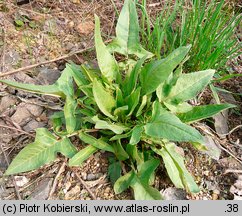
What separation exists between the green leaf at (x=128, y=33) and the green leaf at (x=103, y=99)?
0.25 meters

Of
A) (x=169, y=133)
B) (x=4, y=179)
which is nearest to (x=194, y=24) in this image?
(x=169, y=133)

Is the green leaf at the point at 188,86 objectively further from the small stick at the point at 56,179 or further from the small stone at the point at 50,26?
the small stone at the point at 50,26

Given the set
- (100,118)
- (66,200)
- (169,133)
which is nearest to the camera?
(169,133)

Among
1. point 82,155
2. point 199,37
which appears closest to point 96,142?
point 82,155

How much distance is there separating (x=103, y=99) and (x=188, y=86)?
1.02 feet

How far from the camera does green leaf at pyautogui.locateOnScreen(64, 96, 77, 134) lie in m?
1.30

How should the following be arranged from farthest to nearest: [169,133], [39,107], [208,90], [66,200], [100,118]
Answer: [208,90] → [39,107] → [100,118] → [66,200] → [169,133]

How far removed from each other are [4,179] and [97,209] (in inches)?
13.2

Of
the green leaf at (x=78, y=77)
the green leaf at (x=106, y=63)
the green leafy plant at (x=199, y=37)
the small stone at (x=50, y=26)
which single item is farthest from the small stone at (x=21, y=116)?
the green leafy plant at (x=199, y=37)

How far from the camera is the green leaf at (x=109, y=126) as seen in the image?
1.22 meters

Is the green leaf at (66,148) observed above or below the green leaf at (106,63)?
below

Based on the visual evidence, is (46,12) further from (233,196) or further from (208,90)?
(233,196)

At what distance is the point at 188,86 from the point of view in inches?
53.6

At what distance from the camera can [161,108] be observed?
1.28 meters
